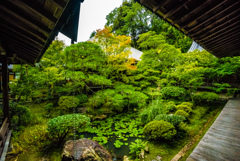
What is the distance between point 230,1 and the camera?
1522 millimetres

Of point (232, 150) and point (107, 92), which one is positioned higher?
point (107, 92)

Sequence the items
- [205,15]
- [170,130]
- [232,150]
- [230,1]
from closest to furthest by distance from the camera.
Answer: [230,1], [205,15], [232,150], [170,130]

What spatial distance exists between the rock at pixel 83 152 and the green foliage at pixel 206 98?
8240mm

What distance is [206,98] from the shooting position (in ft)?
27.7

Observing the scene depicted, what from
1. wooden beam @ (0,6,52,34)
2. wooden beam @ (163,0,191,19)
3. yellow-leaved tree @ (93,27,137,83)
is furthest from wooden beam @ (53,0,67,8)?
yellow-leaved tree @ (93,27,137,83)

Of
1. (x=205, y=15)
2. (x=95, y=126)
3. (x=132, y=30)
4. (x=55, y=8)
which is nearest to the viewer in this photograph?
(x=55, y=8)

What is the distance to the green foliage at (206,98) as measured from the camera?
823 centimetres

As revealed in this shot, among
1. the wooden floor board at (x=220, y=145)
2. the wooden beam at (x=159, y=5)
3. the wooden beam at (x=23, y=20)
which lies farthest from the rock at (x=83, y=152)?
the wooden beam at (x=159, y=5)

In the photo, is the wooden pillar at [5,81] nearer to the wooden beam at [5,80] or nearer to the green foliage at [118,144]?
the wooden beam at [5,80]

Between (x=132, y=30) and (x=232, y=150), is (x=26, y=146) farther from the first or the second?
(x=132, y=30)

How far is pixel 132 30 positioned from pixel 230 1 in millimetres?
23823

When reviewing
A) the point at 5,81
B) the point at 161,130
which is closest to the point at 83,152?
the point at 161,130

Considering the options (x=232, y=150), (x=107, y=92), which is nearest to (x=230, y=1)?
(x=232, y=150)

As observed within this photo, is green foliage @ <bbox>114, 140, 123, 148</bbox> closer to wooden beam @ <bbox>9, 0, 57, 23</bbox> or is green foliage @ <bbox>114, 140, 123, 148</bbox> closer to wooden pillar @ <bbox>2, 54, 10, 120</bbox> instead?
wooden pillar @ <bbox>2, 54, 10, 120</bbox>
